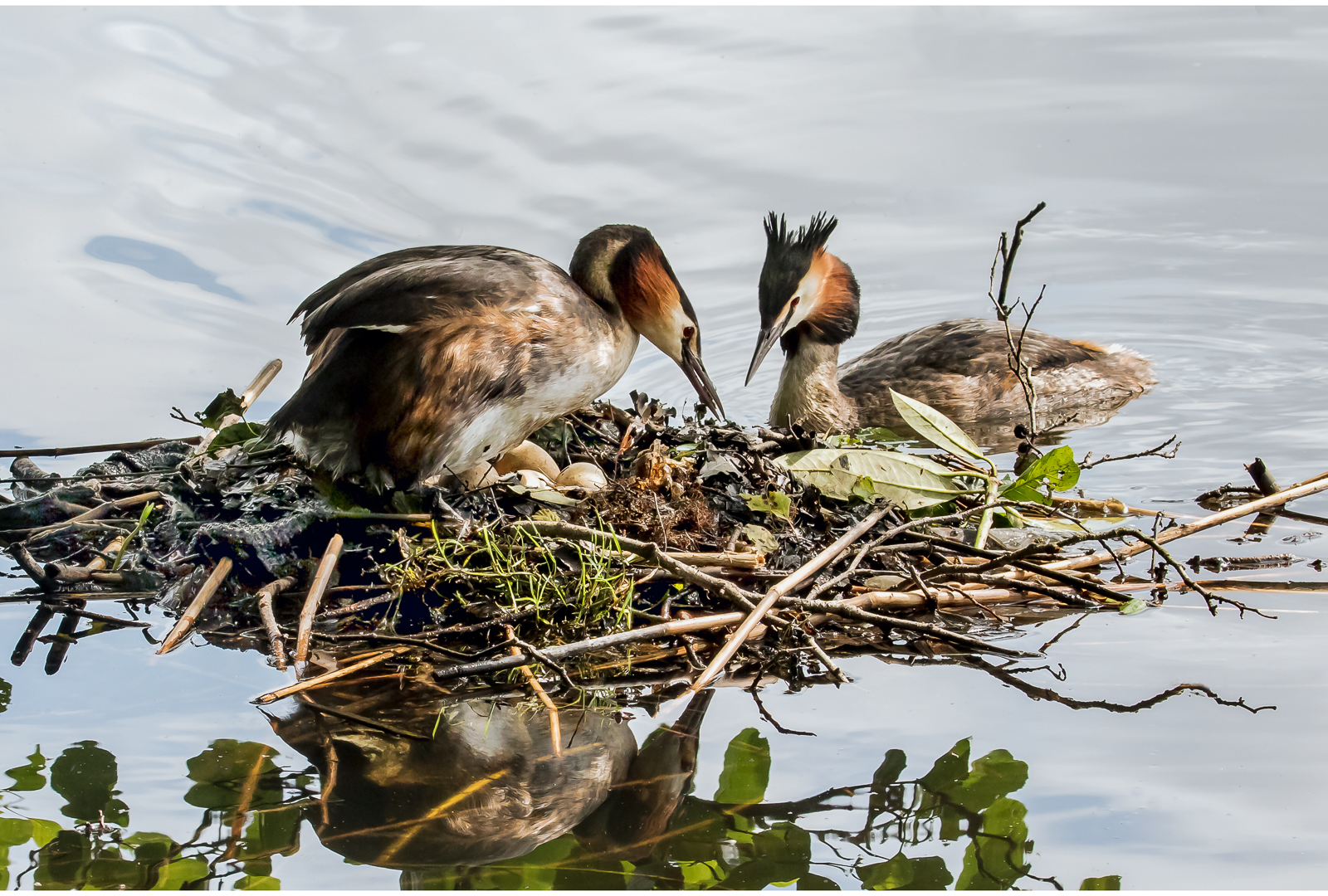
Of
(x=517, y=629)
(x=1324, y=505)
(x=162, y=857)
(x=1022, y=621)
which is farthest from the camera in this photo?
(x=1324, y=505)

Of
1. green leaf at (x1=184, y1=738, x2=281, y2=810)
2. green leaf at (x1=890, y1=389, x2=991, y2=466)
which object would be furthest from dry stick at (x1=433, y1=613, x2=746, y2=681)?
green leaf at (x1=890, y1=389, x2=991, y2=466)

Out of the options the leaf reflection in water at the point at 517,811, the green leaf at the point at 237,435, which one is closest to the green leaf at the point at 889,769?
the leaf reflection in water at the point at 517,811

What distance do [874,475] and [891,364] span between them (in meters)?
3.48

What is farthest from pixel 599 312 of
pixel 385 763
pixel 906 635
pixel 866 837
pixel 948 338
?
pixel 948 338

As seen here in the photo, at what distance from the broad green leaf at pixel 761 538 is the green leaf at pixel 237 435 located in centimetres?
198

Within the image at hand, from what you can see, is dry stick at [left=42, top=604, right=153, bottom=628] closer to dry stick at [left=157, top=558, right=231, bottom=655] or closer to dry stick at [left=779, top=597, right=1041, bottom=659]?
dry stick at [left=157, top=558, right=231, bottom=655]

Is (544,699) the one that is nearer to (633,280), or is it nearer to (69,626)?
(69,626)

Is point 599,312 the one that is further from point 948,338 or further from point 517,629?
point 948,338

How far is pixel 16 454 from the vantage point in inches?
167

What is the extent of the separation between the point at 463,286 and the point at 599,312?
0.51 meters

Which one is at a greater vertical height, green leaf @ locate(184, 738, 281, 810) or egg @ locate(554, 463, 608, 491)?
egg @ locate(554, 463, 608, 491)

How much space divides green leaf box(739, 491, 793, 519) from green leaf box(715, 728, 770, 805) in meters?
0.86

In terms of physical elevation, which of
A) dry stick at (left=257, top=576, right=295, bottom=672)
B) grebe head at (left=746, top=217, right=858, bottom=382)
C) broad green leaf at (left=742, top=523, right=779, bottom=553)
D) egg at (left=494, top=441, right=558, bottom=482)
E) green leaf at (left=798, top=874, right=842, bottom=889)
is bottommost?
green leaf at (left=798, top=874, right=842, bottom=889)

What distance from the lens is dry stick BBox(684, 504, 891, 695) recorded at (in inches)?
104
